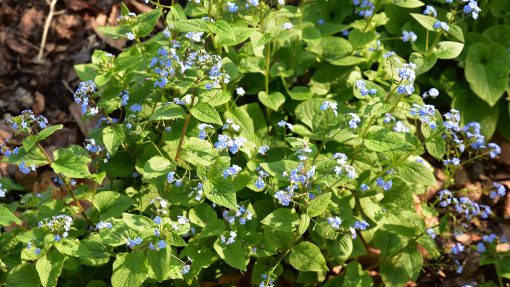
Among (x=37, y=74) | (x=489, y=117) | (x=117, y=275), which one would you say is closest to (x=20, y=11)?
(x=37, y=74)

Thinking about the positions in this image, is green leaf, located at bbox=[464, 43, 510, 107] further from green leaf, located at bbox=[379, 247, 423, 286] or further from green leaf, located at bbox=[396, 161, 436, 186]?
green leaf, located at bbox=[379, 247, 423, 286]

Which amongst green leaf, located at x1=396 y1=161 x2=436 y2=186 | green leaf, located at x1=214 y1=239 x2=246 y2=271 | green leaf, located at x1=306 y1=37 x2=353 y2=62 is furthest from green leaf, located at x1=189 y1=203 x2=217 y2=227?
green leaf, located at x1=306 y1=37 x2=353 y2=62

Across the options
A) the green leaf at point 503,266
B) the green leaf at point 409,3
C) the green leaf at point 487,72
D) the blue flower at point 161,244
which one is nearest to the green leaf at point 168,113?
the blue flower at point 161,244

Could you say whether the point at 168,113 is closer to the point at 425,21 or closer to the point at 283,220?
the point at 283,220

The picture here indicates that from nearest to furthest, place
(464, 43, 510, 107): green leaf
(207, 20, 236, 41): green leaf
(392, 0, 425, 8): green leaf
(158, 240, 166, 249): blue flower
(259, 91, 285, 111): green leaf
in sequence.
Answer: (158, 240, 166, 249): blue flower < (207, 20, 236, 41): green leaf < (259, 91, 285, 111): green leaf < (392, 0, 425, 8): green leaf < (464, 43, 510, 107): green leaf

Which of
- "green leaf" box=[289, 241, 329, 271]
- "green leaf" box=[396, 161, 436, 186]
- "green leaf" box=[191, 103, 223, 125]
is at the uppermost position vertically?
"green leaf" box=[191, 103, 223, 125]

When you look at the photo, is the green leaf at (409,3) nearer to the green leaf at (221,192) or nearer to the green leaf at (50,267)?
the green leaf at (221,192)
